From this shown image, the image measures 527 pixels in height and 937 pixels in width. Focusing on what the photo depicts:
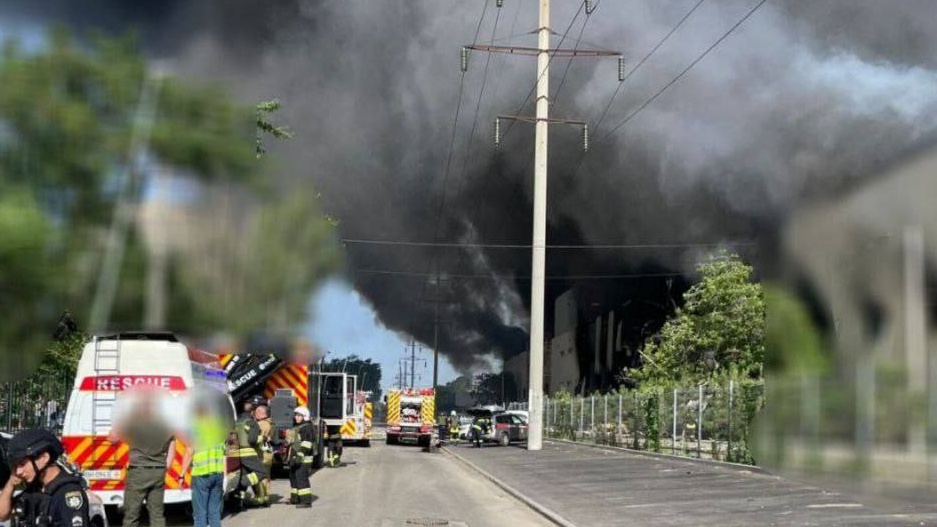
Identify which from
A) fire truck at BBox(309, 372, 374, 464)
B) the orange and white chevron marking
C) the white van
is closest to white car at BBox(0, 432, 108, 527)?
Result: the white van

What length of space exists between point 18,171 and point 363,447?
134ft

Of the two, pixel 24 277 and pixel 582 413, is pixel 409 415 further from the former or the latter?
pixel 24 277

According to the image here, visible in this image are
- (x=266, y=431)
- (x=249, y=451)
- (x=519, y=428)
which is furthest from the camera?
(x=519, y=428)

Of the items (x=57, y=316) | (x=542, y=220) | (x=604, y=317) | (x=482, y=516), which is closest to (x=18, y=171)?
(x=57, y=316)

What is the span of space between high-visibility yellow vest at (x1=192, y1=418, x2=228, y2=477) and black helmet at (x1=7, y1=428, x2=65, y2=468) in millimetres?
5711

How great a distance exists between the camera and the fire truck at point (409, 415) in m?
48.8

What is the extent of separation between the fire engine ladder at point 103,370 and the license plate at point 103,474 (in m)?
0.82

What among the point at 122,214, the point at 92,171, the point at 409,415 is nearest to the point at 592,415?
the point at 409,415

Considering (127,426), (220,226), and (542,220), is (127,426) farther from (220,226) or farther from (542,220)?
(542,220)

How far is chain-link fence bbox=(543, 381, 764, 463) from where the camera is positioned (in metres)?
21.7

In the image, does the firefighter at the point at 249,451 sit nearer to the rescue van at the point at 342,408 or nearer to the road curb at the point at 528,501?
the road curb at the point at 528,501

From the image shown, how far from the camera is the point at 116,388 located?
10.6m

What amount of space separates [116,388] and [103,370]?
896mm

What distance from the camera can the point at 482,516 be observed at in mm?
15695
